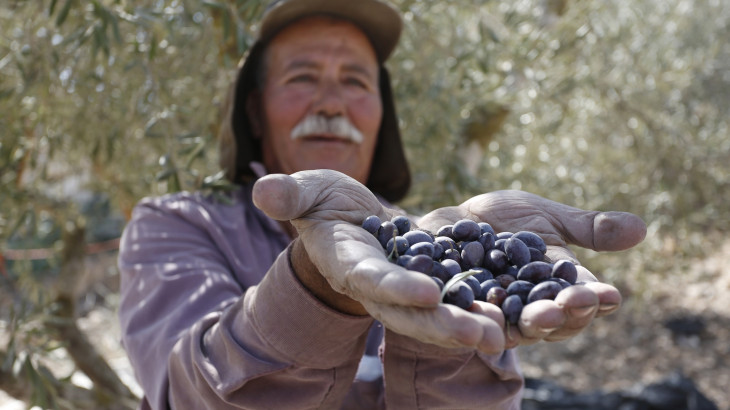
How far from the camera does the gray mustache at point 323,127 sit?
2.07 meters

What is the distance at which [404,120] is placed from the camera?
3.08 m

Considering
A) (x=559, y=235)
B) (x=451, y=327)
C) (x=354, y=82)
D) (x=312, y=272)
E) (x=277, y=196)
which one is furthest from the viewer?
(x=354, y=82)

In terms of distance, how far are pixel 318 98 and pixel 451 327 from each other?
1364 mm

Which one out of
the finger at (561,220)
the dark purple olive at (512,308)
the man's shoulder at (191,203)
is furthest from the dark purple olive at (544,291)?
the man's shoulder at (191,203)

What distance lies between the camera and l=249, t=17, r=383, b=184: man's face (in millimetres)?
2098

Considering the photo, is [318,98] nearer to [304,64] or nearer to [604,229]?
[304,64]

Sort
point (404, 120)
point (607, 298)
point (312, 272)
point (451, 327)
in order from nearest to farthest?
point (451, 327) < point (607, 298) < point (312, 272) < point (404, 120)

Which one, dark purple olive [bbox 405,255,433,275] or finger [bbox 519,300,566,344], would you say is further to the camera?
dark purple olive [bbox 405,255,433,275]

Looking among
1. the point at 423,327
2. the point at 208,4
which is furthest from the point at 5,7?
the point at 423,327

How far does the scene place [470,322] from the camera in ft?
2.87

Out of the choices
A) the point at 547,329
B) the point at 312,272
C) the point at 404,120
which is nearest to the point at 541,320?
the point at 547,329

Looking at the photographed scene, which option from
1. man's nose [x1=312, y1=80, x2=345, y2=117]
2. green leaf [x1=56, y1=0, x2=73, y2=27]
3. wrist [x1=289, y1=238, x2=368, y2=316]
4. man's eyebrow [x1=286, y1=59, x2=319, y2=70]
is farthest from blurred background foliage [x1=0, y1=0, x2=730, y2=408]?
wrist [x1=289, y1=238, x2=368, y2=316]

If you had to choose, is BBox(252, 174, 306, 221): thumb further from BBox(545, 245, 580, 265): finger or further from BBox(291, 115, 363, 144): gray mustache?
BBox(291, 115, 363, 144): gray mustache

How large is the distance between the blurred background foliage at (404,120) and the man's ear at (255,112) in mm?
182
